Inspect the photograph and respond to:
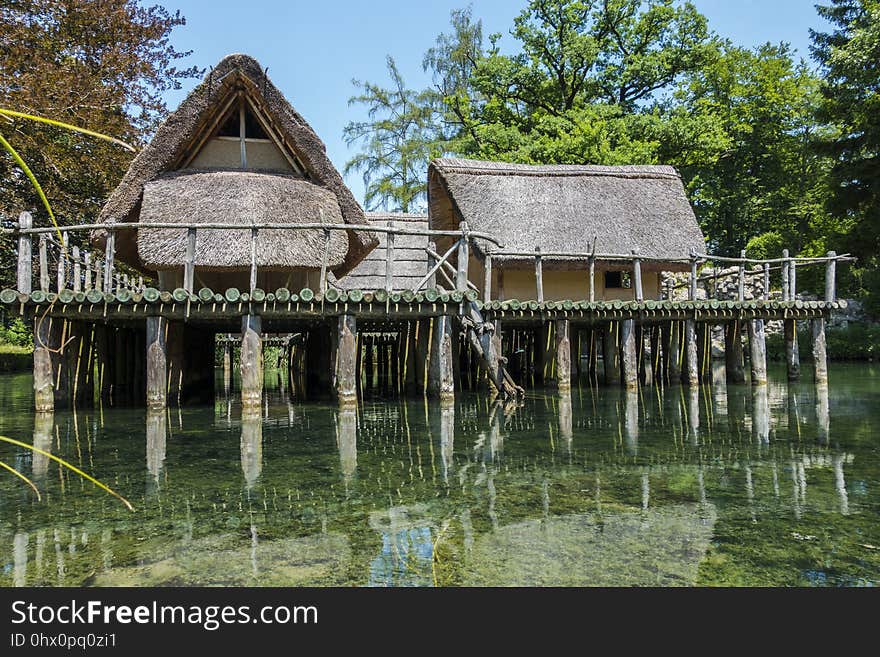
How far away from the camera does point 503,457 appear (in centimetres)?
627

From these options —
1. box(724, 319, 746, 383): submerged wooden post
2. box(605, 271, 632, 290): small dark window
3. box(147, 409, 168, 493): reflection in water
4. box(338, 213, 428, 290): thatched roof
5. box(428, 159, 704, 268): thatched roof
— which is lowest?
box(147, 409, 168, 493): reflection in water

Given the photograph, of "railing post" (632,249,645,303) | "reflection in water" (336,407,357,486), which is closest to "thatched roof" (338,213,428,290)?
"railing post" (632,249,645,303)

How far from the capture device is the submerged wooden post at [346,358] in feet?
33.9

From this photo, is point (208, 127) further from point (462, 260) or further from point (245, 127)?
point (462, 260)

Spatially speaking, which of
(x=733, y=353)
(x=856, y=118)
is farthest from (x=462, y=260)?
(x=856, y=118)

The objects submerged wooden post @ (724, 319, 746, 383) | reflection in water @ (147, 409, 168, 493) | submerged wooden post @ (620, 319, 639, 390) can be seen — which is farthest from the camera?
submerged wooden post @ (724, 319, 746, 383)

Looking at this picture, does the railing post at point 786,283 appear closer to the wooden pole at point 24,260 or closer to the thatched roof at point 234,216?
the thatched roof at point 234,216

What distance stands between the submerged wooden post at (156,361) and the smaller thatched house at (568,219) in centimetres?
708

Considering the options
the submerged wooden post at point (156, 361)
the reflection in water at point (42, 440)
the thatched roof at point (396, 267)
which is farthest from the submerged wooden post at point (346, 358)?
the thatched roof at point (396, 267)

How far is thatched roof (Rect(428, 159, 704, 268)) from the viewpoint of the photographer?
15742 millimetres

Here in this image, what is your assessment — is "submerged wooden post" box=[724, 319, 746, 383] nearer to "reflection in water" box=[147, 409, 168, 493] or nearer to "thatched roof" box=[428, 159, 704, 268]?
"thatched roof" box=[428, 159, 704, 268]

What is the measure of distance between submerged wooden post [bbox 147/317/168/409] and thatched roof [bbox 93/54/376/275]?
283 centimetres

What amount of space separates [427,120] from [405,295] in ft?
69.4
